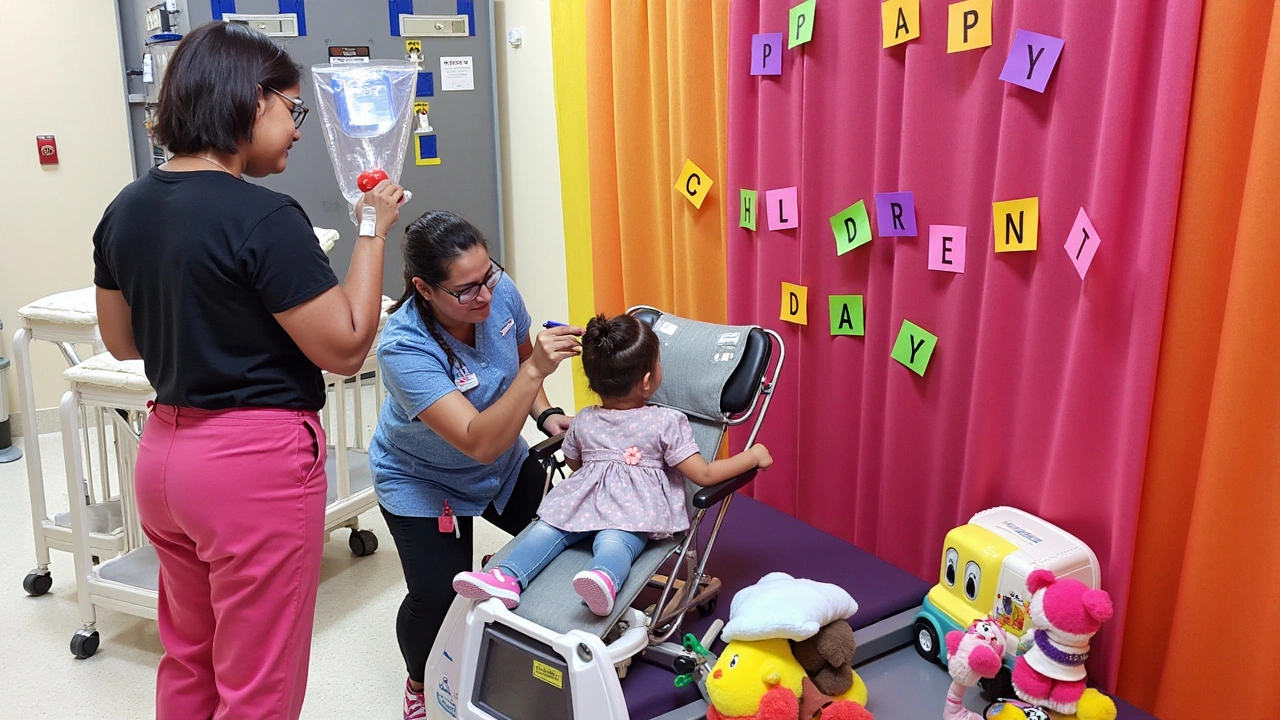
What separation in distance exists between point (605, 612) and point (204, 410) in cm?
81

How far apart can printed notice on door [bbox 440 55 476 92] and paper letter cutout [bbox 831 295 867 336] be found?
2395 mm

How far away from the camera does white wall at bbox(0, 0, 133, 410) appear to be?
4.02 meters

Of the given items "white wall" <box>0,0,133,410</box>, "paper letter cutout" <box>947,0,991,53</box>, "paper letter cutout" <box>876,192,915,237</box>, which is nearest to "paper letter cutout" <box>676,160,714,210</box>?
"paper letter cutout" <box>876,192,915,237</box>

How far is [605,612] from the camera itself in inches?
72.6

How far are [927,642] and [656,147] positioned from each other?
1.73 meters

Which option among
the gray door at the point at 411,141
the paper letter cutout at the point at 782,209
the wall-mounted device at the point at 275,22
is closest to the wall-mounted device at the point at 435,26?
the gray door at the point at 411,141

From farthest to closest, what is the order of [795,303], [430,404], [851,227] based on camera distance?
1. [795,303]
2. [851,227]
3. [430,404]

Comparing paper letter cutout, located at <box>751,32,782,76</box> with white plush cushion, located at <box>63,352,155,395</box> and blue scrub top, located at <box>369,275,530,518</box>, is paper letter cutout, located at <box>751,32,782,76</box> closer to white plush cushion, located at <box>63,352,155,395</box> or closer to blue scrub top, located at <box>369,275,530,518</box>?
blue scrub top, located at <box>369,275,530,518</box>

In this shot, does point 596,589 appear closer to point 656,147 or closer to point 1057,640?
point 1057,640

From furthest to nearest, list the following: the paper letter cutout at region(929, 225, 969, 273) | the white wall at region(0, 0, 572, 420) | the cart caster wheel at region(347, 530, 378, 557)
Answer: the white wall at region(0, 0, 572, 420), the cart caster wheel at region(347, 530, 378, 557), the paper letter cutout at region(929, 225, 969, 273)

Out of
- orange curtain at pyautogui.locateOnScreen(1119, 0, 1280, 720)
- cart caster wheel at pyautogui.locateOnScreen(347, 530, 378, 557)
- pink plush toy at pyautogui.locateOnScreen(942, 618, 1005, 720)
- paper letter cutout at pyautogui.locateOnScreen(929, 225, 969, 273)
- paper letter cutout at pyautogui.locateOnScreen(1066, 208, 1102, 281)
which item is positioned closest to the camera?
orange curtain at pyautogui.locateOnScreen(1119, 0, 1280, 720)

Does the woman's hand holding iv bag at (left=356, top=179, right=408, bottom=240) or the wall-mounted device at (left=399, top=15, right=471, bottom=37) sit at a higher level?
the wall-mounted device at (left=399, top=15, right=471, bottom=37)

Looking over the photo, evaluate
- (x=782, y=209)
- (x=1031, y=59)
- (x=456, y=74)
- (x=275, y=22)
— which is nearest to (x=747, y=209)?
(x=782, y=209)

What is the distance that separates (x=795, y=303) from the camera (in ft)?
8.66
